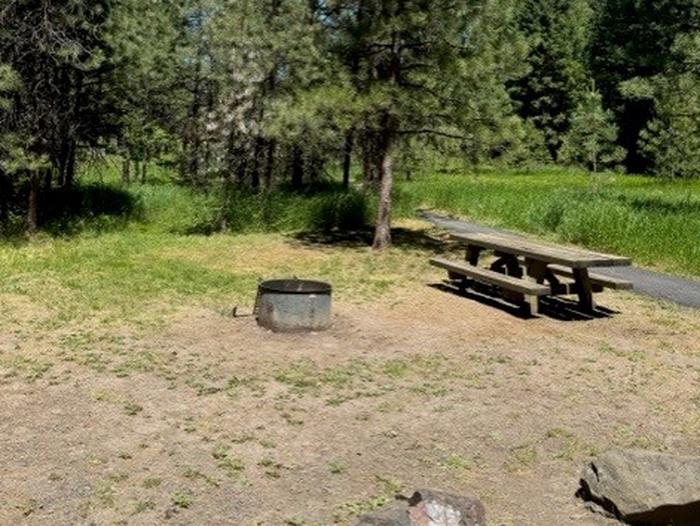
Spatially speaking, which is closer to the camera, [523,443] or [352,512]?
[352,512]

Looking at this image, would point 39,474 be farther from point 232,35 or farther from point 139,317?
point 232,35

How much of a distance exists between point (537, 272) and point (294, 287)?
350 centimetres

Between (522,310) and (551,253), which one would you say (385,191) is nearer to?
(522,310)

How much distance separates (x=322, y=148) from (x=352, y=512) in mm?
15277

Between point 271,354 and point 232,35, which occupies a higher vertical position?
point 232,35

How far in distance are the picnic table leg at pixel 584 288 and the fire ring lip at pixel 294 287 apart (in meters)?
3.27

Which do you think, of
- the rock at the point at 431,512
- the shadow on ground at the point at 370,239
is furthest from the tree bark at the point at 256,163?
the rock at the point at 431,512

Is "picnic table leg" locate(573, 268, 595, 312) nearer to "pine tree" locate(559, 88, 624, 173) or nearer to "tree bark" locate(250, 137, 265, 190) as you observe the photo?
"tree bark" locate(250, 137, 265, 190)

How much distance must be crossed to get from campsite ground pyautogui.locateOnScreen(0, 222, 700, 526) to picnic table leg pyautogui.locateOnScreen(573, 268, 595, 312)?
0.34 meters

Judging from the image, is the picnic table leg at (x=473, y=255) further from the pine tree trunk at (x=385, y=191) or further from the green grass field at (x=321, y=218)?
the green grass field at (x=321, y=218)

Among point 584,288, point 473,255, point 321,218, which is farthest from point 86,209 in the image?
point 584,288

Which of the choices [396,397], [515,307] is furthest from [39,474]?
[515,307]

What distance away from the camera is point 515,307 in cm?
994

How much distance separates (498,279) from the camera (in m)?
9.64
